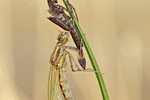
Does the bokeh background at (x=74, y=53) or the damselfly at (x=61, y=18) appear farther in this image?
the bokeh background at (x=74, y=53)

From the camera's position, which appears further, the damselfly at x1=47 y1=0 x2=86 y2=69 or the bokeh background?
the bokeh background

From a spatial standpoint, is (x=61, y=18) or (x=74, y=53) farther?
(x=74, y=53)
